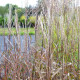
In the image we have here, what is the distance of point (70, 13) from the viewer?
1378 millimetres

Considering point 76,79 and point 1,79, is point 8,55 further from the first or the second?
point 76,79

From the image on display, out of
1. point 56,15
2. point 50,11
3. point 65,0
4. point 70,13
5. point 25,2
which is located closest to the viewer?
point 50,11

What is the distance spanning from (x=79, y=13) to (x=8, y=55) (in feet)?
2.02

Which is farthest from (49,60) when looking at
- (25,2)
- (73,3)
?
(73,3)

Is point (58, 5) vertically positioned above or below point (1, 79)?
above

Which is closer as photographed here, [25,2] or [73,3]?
[25,2]

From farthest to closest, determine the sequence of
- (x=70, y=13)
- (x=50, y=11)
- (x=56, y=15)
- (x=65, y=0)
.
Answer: (x=56, y=15) → (x=70, y=13) → (x=65, y=0) → (x=50, y=11)

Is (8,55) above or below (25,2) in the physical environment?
below

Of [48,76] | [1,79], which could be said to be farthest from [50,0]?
[1,79]

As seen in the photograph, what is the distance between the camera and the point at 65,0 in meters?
1.25

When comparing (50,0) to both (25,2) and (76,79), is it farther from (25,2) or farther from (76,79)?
(76,79)

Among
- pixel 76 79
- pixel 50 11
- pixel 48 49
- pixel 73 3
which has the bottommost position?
pixel 76 79

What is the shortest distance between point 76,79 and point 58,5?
1.97ft

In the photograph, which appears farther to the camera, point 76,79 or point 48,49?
point 76,79
